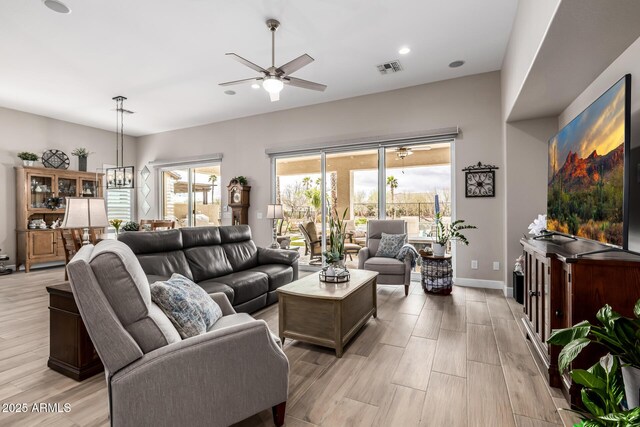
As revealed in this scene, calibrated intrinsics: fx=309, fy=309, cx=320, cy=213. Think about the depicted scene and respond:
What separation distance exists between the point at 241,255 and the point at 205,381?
2766 millimetres

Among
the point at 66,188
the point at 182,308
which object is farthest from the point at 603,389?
the point at 66,188

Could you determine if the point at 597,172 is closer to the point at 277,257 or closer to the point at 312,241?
the point at 277,257

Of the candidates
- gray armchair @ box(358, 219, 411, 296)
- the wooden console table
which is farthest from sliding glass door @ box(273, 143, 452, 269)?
the wooden console table

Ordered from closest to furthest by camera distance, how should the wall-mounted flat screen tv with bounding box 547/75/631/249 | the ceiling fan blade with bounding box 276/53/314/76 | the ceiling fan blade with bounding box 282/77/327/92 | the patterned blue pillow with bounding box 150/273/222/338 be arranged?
the patterned blue pillow with bounding box 150/273/222/338 < the wall-mounted flat screen tv with bounding box 547/75/631/249 < the ceiling fan blade with bounding box 276/53/314/76 < the ceiling fan blade with bounding box 282/77/327/92

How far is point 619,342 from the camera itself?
125cm

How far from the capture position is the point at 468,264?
4578 millimetres

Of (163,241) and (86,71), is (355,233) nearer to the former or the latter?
(163,241)

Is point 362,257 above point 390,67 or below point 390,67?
below

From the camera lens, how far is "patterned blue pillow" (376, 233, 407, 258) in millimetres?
4418

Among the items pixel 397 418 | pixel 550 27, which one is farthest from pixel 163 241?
pixel 550 27

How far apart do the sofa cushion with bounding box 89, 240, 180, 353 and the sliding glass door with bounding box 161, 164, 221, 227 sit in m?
5.88

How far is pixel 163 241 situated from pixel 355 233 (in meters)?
3.46

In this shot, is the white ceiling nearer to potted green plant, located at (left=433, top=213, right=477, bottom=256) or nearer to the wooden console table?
potted green plant, located at (left=433, top=213, right=477, bottom=256)

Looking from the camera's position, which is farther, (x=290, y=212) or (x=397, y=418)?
(x=290, y=212)
